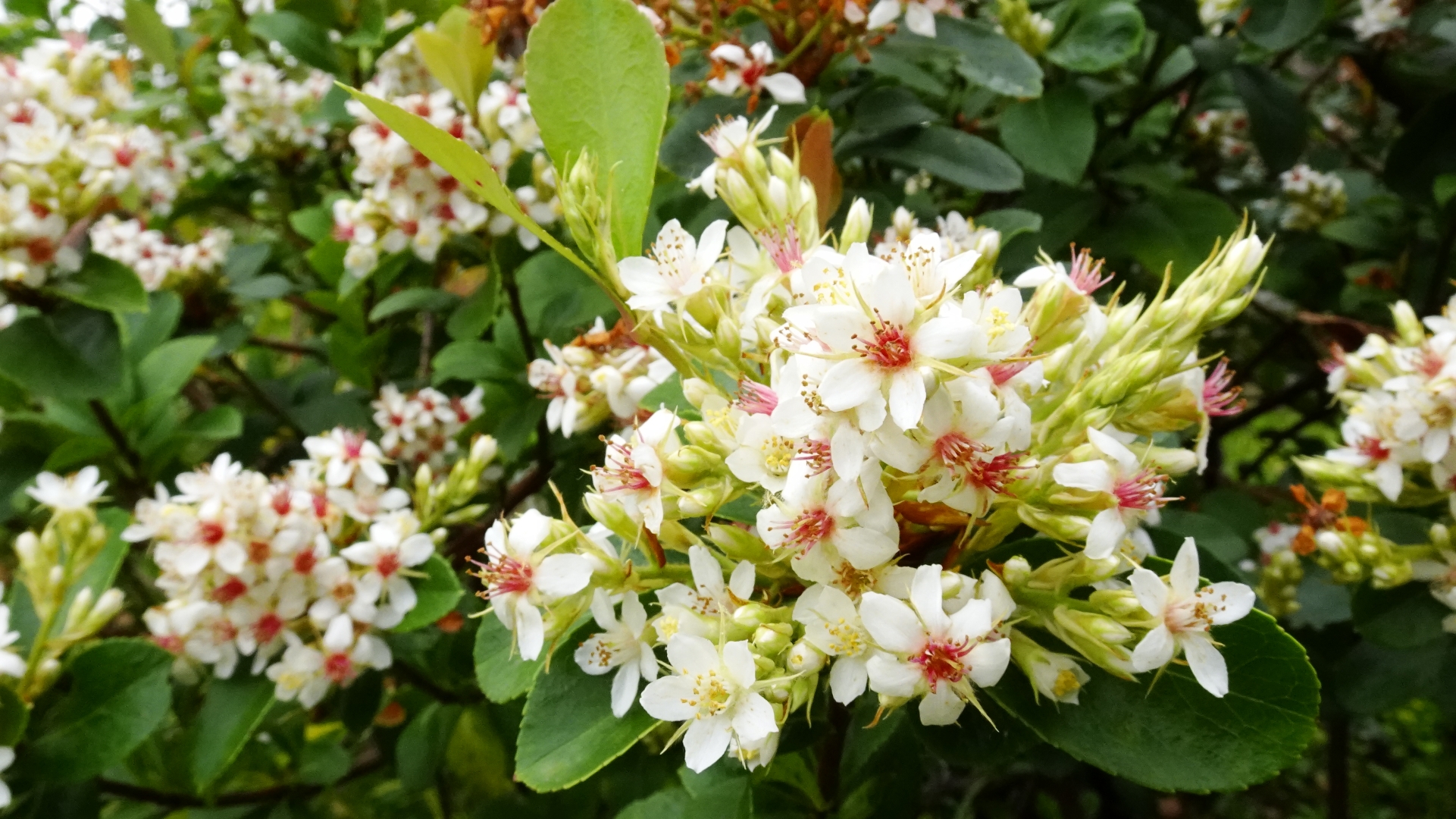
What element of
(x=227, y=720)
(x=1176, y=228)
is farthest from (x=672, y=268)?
(x=1176, y=228)

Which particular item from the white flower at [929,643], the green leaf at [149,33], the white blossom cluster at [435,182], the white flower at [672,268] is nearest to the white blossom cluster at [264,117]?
the green leaf at [149,33]

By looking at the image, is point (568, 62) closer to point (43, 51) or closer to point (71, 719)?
point (71, 719)

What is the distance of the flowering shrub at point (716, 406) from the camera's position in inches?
23.2

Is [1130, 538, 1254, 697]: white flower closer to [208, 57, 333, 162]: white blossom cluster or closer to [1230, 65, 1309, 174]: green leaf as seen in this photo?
[1230, 65, 1309, 174]: green leaf

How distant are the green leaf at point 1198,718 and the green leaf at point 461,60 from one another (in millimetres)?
837

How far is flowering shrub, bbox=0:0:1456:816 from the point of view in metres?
0.59

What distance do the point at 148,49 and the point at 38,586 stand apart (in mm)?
1500

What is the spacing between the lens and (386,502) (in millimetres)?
1252

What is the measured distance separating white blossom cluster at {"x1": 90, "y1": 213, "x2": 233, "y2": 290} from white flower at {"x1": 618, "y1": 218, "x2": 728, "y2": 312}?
1581 millimetres

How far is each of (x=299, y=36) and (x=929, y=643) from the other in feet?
5.71

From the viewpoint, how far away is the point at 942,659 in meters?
0.55

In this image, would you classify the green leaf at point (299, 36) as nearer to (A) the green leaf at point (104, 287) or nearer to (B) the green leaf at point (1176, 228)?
(A) the green leaf at point (104, 287)

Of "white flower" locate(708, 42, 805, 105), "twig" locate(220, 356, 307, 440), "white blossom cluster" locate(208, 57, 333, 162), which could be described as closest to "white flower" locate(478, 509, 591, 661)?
"white flower" locate(708, 42, 805, 105)

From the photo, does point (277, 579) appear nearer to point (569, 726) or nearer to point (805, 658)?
point (569, 726)
